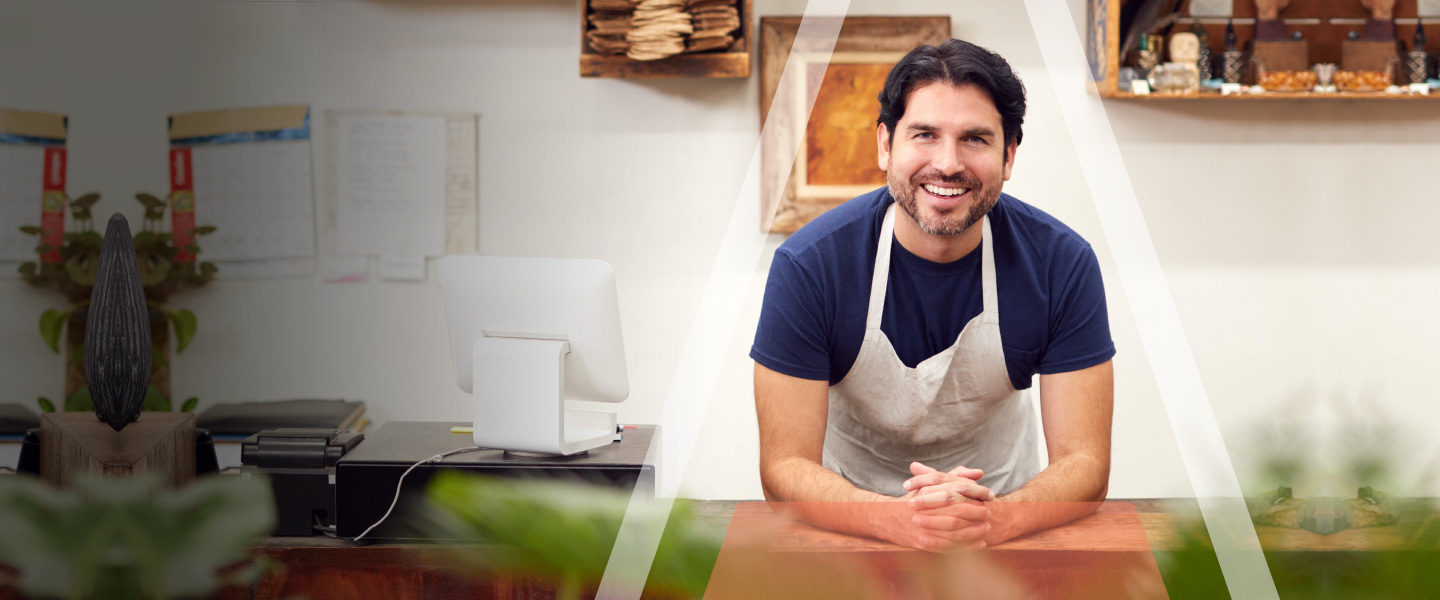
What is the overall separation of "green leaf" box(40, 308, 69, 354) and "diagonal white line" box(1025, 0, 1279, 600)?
316cm

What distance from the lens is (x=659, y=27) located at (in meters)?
2.71

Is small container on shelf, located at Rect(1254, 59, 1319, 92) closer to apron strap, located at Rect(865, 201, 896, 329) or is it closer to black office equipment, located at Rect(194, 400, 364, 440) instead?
apron strap, located at Rect(865, 201, 896, 329)

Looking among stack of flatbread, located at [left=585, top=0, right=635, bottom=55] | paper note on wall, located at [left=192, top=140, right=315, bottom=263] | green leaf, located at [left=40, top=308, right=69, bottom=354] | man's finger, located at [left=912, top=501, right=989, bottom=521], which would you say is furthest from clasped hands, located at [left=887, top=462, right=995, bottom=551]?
green leaf, located at [left=40, top=308, right=69, bottom=354]

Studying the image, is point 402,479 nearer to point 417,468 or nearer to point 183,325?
point 417,468

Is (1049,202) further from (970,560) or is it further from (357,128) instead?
(970,560)

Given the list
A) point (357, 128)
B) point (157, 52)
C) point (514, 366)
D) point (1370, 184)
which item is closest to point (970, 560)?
point (514, 366)

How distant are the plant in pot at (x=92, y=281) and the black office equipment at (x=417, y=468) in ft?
5.40

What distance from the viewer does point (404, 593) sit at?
1.22 m

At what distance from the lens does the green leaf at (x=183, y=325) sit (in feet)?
10.1

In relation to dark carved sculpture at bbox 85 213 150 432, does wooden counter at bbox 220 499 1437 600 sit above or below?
below

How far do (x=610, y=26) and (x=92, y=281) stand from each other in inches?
71.1

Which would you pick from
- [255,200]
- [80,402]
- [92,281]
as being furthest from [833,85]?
[80,402]

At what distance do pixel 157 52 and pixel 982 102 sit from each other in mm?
2760

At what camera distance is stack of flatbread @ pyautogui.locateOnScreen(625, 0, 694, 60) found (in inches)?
107
